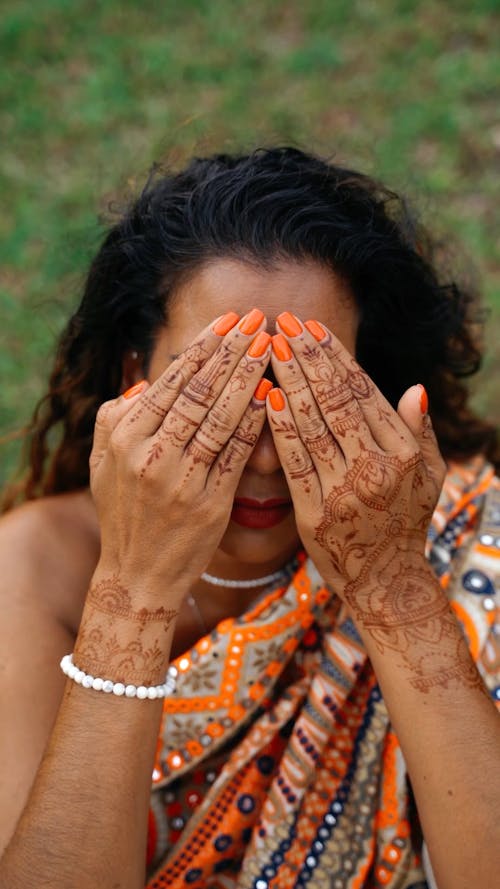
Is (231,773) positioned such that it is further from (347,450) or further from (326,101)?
(326,101)

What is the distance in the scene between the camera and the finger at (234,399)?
207cm

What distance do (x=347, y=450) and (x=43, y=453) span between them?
53.0 inches

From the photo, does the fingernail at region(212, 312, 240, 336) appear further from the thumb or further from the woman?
the thumb

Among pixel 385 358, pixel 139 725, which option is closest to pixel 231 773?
pixel 139 725

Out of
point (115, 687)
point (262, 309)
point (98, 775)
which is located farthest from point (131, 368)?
point (98, 775)

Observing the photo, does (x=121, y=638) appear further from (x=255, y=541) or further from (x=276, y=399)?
(x=276, y=399)

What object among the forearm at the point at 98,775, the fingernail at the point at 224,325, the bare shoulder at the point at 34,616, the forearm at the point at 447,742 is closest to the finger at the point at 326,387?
the fingernail at the point at 224,325

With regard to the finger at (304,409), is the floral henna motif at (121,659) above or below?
below

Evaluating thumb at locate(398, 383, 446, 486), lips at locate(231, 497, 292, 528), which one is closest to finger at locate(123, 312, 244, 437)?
lips at locate(231, 497, 292, 528)

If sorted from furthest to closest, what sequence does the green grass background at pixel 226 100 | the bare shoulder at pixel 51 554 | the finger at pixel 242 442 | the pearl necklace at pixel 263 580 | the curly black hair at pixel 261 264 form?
the green grass background at pixel 226 100 → the pearl necklace at pixel 263 580 → the bare shoulder at pixel 51 554 → the curly black hair at pixel 261 264 → the finger at pixel 242 442

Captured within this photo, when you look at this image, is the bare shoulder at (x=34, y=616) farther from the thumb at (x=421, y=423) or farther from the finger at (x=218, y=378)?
the thumb at (x=421, y=423)

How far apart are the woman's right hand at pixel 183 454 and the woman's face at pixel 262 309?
3.7 inches

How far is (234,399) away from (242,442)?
100 mm

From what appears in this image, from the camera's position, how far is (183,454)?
2092 millimetres
